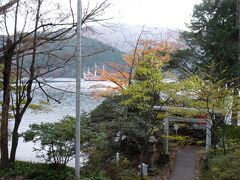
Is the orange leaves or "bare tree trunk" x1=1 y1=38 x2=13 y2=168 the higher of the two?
A: the orange leaves

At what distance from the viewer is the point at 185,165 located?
55.6 feet

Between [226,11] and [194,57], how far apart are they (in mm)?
3385

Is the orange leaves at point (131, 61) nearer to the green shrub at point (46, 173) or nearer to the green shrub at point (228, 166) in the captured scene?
the green shrub at point (228, 166)

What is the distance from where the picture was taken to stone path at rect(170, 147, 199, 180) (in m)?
15.2

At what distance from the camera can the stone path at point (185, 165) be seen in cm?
Result: 1520

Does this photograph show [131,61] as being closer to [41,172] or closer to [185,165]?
[185,165]

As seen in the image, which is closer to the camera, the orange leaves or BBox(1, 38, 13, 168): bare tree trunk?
BBox(1, 38, 13, 168): bare tree trunk

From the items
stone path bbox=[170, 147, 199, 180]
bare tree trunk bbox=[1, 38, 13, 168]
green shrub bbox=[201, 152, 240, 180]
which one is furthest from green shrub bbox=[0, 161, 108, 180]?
stone path bbox=[170, 147, 199, 180]

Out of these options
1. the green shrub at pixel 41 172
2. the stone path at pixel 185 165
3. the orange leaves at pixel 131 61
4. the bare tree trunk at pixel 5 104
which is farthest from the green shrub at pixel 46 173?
the orange leaves at pixel 131 61

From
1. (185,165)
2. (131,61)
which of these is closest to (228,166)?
(185,165)

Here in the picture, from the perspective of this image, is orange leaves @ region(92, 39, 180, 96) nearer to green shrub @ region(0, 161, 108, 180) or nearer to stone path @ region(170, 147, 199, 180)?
stone path @ region(170, 147, 199, 180)

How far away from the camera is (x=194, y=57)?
69.5 ft

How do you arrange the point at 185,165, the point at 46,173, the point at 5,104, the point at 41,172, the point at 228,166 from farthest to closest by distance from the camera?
1. the point at 185,165
2. the point at 5,104
3. the point at 228,166
4. the point at 41,172
5. the point at 46,173

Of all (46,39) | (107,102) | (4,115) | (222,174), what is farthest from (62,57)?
(222,174)
